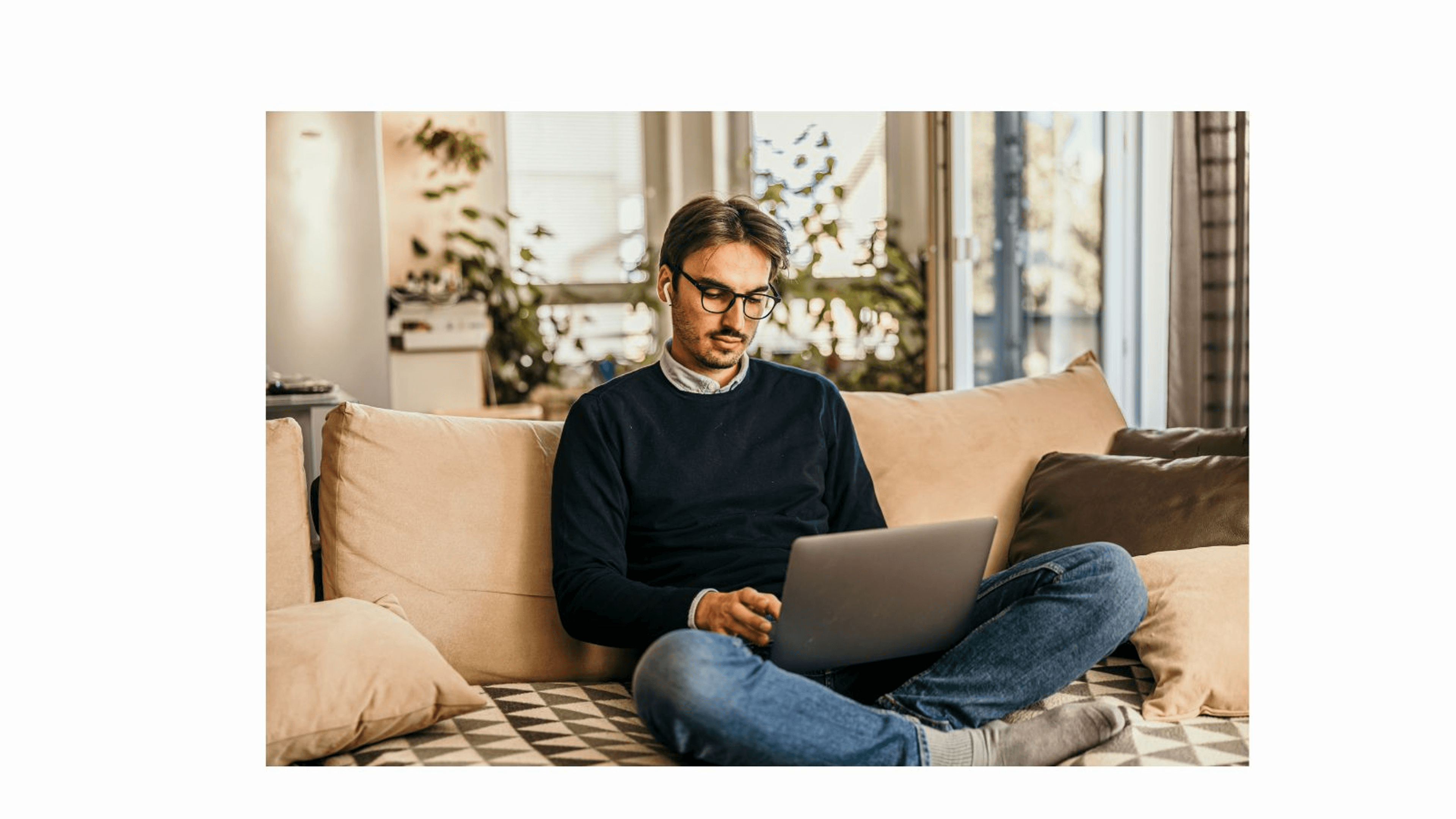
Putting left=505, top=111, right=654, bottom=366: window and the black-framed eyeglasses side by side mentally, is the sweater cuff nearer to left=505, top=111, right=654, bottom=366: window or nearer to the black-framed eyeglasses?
the black-framed eyeglasses

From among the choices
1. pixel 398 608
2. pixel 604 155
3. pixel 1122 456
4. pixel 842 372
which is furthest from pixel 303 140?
pixel 1122 456

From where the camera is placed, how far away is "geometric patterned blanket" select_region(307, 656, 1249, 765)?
1.51 metres

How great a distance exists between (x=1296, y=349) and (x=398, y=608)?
129 centimetres

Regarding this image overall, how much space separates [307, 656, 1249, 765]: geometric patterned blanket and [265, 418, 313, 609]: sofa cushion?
1.09 feet

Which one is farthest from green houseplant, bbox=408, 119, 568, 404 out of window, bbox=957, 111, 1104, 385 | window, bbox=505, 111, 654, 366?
window, bbox=957, 111, 1104, 385

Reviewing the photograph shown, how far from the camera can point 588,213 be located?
5.41m

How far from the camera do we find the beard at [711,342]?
1.86 metres

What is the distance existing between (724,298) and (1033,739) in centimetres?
77

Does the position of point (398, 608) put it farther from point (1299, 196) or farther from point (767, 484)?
point (1299, 196)

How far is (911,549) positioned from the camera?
1480mm

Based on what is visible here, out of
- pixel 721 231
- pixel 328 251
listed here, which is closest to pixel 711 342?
pixel 721 231

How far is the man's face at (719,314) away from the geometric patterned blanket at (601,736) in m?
0.54
